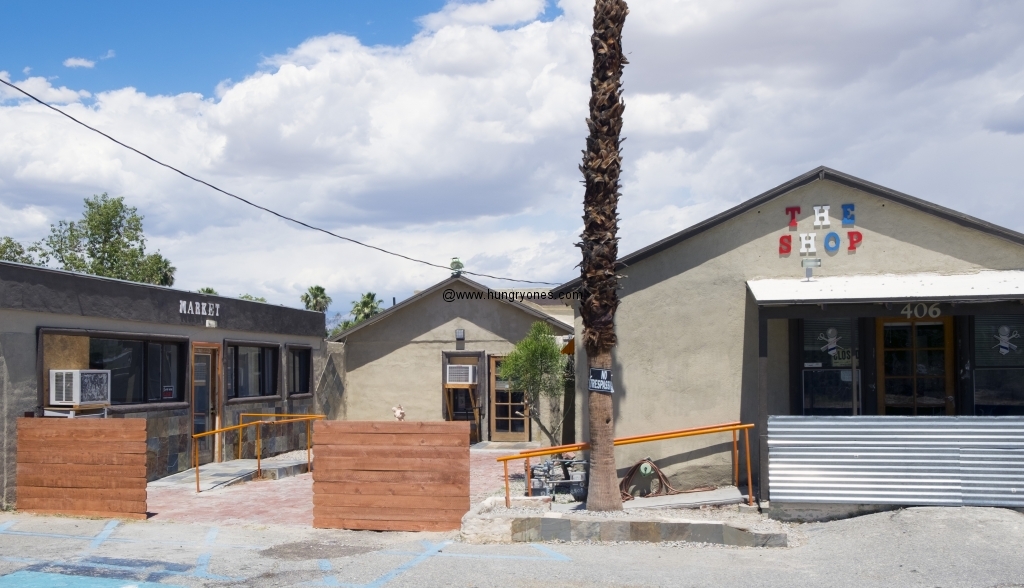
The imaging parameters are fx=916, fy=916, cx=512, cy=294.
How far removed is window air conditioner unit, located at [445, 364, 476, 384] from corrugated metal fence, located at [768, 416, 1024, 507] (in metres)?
11.7

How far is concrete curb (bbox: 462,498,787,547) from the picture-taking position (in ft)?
31.5

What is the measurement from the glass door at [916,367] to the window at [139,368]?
11.4 m

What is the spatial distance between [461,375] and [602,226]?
37.5ft

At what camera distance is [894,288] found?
11375 millimetres

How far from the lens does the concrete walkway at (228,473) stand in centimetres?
1441

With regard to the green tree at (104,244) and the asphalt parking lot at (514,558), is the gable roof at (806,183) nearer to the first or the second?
the asphalt parking lot at (514,558)

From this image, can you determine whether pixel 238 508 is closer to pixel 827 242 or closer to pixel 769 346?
pixel 769 346

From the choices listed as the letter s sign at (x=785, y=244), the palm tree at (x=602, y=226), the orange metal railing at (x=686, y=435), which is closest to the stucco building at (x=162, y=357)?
the orange metal railing at (x=686, y=435)

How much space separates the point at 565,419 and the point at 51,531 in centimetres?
1086

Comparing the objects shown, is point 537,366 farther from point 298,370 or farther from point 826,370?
point 298,370

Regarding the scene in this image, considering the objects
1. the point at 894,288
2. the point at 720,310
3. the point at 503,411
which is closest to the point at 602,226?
the point at 720,310

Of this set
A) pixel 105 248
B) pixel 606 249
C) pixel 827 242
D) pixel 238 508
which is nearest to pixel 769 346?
pixel 827 242

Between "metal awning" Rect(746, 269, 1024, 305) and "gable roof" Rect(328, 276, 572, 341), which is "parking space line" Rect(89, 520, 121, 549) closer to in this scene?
"metal awning" Rect(746, 269, 1024, 305)

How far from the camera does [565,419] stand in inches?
766
